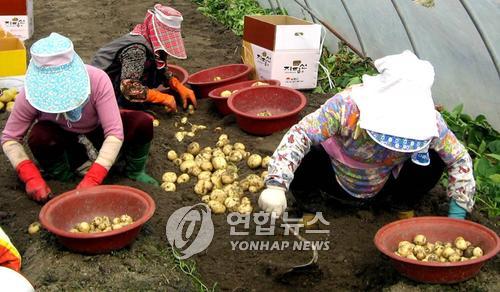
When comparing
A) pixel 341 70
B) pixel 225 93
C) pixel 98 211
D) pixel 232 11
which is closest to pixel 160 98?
pixel 225 93

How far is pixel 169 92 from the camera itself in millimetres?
5281

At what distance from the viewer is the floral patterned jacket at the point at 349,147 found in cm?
329

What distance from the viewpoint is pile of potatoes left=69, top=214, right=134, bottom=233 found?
3.38 m

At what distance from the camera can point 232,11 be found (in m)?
7.84

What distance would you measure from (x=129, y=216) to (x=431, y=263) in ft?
4.61

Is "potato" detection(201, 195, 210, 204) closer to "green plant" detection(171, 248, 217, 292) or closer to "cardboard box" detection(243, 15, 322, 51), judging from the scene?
"green plant" detection(171, 248, 217, 292)

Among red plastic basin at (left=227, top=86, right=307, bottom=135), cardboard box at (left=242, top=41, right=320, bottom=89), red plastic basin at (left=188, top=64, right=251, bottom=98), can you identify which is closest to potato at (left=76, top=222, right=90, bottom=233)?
red plastic basin at (left=227, top=86, right=307, bottom=135)

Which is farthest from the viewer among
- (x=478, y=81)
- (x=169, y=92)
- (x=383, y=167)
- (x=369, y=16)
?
(x=369, y=16)

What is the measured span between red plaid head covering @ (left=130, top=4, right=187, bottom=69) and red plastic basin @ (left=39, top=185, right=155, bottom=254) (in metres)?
1.36

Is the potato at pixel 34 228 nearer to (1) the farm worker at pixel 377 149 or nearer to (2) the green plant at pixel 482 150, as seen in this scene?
(1) the farm worker at pixel 377 149

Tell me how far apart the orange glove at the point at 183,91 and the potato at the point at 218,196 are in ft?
4.28

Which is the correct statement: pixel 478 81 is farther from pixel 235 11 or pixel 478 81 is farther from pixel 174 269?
pixel 235 11

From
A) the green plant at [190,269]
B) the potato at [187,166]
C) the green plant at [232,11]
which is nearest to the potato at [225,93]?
the potato at [187,166]

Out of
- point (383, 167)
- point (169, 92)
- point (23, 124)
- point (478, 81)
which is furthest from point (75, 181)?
point (478, 81)
